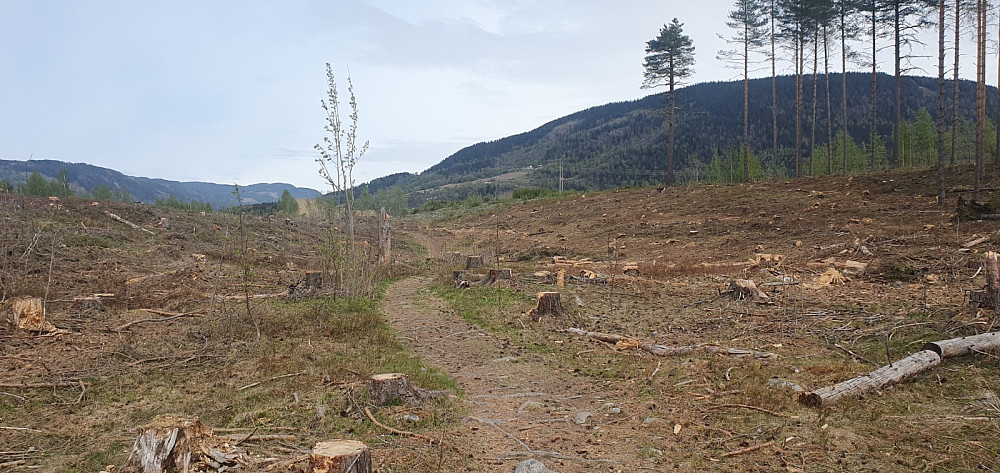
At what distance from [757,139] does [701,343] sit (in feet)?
445

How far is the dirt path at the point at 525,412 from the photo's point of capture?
13.7 ft

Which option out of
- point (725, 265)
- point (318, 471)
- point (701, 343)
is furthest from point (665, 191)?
point (318, 471)

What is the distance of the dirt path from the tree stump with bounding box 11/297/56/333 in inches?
195

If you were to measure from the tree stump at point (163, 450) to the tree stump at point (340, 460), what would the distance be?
3.19 ft

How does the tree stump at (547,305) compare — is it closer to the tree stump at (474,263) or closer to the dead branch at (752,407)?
the dead branch at (752,407)

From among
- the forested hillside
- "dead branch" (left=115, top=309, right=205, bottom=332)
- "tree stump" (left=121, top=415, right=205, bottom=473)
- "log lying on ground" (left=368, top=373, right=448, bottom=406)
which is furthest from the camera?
the forested hillside

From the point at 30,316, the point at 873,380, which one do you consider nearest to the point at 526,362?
the point at 873,380

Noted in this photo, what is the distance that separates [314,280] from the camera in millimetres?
11742

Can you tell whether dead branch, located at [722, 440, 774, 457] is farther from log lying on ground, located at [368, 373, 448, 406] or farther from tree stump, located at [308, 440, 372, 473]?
log lying on ground, located at [368, 373, 448, 406]

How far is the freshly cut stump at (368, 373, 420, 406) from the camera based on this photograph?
4953mm

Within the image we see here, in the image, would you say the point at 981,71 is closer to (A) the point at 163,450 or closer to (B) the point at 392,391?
(B) the point at 392,391

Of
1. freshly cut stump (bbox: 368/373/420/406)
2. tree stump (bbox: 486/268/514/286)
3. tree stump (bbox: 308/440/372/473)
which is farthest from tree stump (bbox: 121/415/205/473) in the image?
tree stump (bbox: 486/268/514/286)

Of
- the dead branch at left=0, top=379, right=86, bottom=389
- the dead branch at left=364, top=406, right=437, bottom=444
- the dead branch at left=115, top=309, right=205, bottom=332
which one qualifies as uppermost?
the dead branch at left=115, top=309, right=205, bottom=332

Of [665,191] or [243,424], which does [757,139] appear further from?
[243,424]
